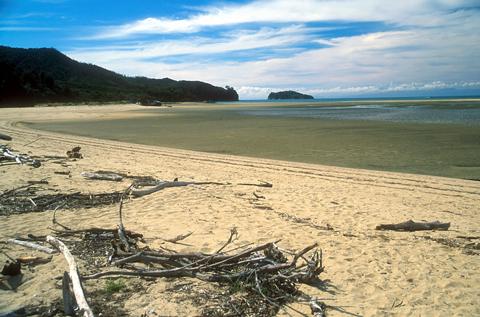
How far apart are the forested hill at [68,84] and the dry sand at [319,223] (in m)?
59.8

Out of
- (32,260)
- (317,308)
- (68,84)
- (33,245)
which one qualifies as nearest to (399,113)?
(317,308)

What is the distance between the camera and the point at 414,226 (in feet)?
21.4

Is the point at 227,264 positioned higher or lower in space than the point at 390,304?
higher

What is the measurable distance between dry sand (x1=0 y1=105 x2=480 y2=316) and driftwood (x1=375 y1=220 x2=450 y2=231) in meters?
0.15

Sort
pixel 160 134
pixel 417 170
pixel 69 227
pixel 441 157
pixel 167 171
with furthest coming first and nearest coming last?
pixel 160 134
pixel 441 157
pixel 417 170
pixel 167 171
pixel 69 227

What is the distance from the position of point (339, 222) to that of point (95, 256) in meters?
4.16

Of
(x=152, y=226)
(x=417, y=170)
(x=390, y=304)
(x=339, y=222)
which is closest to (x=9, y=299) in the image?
(x=152, y=226)

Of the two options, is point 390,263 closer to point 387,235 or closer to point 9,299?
point 387,235

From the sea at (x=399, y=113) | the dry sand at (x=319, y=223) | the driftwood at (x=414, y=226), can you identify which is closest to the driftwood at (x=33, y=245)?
the dry sand at (x=319, y=223)

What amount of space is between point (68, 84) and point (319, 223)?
102 meters

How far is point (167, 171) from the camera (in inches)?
455

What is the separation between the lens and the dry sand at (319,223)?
4.13 m

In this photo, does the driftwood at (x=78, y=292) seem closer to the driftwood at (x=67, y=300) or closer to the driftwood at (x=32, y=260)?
the driftwood at (x=67, y=300)

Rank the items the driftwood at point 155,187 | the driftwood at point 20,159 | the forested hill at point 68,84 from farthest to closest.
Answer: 1. the forested hill at point 68,84
2. the driftwood at point 20,159
3. the driftwood at point 155,187
